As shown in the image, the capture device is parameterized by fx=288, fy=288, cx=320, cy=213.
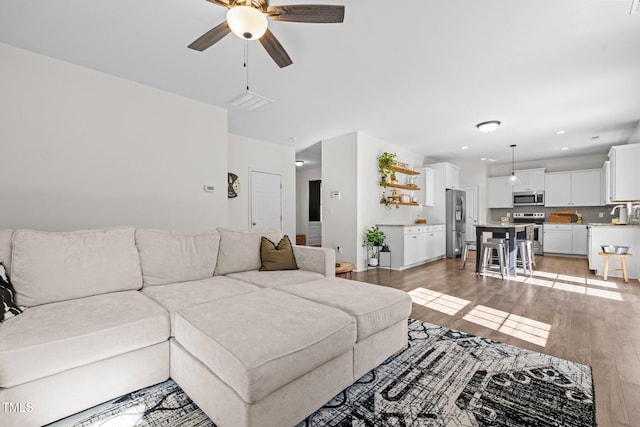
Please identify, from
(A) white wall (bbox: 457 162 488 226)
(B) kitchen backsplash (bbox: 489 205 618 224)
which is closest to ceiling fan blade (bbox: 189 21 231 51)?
(A) white wall (bbox: 457 162 488 226)

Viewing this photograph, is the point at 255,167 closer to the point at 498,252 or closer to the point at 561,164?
the point at 498,252

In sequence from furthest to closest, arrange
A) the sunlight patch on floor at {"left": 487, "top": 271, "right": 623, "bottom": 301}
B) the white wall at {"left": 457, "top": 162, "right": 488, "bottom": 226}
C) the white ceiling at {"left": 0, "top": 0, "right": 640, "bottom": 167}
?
1. the white wall at {"left": 457, "top": 162, "right": 488, "bottom": 226}
2. the sunlight patch on floor at {"left": 487, "top": 271, "right": 623, "bottom": 301}
3. the white ceiling at {"left": 0, "top": 0, "right": 640, "bottom": 167}

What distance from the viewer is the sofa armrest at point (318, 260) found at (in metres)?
2.80

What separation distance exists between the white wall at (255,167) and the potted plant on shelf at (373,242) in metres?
1.67

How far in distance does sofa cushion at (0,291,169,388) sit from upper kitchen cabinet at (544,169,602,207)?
912cm

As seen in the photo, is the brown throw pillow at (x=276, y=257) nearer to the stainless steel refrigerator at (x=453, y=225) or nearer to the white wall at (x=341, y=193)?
the white wall at (x=341, y=193)

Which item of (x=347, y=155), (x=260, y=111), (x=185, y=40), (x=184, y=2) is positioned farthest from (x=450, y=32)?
(x=347, y=155)

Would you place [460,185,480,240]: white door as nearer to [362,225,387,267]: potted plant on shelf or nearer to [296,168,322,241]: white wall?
[362,225,387,267]: potted plant on shelf

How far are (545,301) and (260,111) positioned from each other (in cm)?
445

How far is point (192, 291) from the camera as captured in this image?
2.13m

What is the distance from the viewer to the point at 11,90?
2.67 metres

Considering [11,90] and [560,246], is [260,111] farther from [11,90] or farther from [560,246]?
[560,246]

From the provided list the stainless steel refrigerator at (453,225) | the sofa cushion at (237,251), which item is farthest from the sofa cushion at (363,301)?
the stainless steel refrigerator at (453,225)

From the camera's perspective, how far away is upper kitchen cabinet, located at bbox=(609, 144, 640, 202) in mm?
4516
